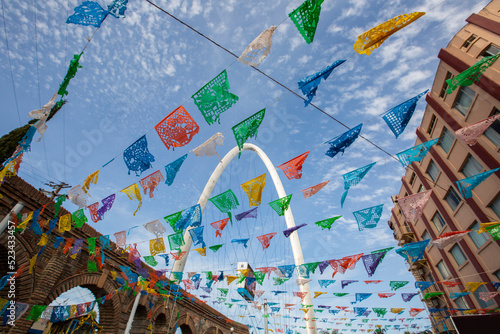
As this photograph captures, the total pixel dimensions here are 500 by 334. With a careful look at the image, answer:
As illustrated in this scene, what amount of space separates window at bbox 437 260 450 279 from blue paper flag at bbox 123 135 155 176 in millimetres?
22553

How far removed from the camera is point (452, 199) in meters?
15.9

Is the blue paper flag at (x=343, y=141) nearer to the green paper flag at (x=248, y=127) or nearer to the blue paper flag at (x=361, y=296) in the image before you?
the green paper flag at (x=248, y=127)

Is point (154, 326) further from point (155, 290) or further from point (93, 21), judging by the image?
point (93, 21)

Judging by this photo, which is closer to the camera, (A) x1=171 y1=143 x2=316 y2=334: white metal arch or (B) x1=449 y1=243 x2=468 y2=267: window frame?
(B) x1=449 y1=243 x2=468 y2=267: window frame

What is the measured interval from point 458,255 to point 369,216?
1232 centimetres

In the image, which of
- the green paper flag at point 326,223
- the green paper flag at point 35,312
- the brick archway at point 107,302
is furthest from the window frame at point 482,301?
the green paper flag at point 35,312

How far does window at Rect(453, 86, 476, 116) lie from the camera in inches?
520

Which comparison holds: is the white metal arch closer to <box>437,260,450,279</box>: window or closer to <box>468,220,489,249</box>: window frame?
<box>437,260,450,279</box>: window

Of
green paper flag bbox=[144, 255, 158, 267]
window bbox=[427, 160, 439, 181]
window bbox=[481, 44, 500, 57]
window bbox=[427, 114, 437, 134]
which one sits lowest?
green paper flag bbox=[144, 255, 158, 267]

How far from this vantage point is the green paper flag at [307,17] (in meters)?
5.04

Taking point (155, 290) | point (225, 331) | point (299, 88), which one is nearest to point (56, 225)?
point (155, 290)

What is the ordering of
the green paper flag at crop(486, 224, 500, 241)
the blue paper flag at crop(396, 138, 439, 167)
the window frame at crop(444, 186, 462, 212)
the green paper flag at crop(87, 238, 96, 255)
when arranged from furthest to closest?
the window frame at crop(444, 186, 462, 212), the green paper flag at crop(87, 238, 96, 255), the green paper flag at crop(486, 224, 500, 241), the blue paper flag at crop(396, 138, 439, 167)

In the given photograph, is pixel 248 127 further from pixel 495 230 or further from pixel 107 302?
pixel 107 302

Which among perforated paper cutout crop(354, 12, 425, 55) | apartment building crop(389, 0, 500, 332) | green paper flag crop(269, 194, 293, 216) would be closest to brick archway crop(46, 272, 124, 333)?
green paper flag crop(269, 194, 293, 216)
